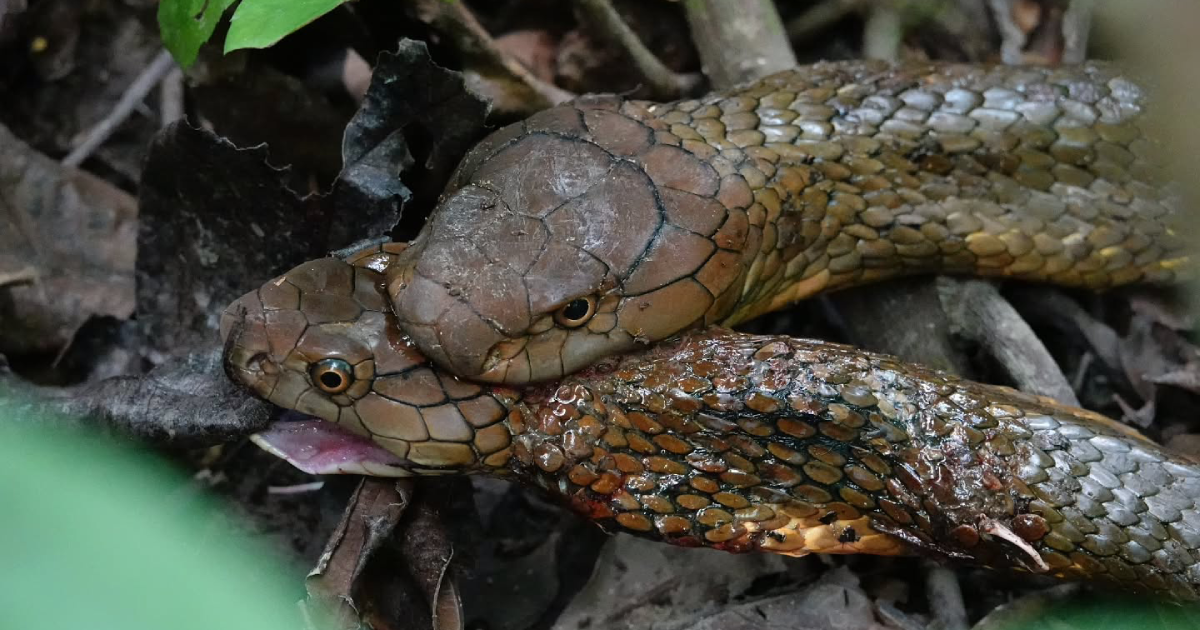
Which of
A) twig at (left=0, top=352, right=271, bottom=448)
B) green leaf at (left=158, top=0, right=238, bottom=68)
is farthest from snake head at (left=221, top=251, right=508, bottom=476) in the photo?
green leaf at (left=158, top=0, right=238, bottom=68)

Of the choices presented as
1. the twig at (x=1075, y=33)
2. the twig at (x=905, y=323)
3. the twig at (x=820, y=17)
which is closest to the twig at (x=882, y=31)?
the twig at (x=820, y=17)

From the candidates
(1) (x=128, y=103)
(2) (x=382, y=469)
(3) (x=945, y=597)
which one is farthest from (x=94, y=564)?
(1) (x=128, y=103)

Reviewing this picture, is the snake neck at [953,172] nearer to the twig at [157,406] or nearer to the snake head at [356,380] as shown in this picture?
the snake head at [356,380]

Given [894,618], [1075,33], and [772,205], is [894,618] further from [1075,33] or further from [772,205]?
[1075,33]

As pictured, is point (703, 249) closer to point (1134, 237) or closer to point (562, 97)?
point (562, 97)

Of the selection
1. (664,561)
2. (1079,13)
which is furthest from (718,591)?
(1079,13)
